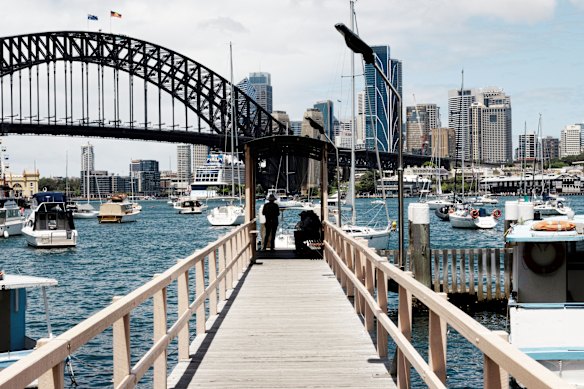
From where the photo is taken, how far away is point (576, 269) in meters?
13.1

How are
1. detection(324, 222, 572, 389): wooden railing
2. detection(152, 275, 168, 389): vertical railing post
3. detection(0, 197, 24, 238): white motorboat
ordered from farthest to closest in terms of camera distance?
detection(0, 197, 24, 238): white motorboat
detection(152, 275, 168, 389): vertical railing post
detection(324, 222, 572, 389): wooden railing

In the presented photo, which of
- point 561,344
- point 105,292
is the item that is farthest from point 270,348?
point 105,292

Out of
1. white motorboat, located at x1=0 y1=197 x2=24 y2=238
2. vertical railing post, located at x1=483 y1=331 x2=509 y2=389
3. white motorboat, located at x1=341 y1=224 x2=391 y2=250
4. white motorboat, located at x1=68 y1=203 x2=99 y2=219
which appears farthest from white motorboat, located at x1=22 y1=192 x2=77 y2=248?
vertical railing post, located at x1=483 y1=331 x2=509 y2=389

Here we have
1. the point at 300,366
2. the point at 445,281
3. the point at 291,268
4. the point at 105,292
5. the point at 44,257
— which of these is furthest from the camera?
the point at 44,257

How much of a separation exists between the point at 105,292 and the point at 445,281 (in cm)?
1328

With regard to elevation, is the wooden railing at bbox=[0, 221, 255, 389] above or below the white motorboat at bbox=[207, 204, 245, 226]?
above

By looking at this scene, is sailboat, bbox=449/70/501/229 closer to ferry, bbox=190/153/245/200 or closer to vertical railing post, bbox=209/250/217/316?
vertical railing post, bbox=209/250/217/316

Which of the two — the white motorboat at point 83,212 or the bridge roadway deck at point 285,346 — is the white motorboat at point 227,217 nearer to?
the white motorboat at point 83,212

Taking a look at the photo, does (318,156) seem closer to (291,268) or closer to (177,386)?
(291,268)

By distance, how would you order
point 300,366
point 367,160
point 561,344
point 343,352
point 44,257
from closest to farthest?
1. point 300,366
2. point 343,352
3. point 561,344
4. point 44,257
5. point 367,160

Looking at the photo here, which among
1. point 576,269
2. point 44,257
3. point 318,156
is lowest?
point 44,257

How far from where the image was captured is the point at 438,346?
18.4 ft

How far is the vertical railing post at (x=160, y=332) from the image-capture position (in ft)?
22.6

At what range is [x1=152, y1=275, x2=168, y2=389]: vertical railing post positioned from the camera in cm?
689
